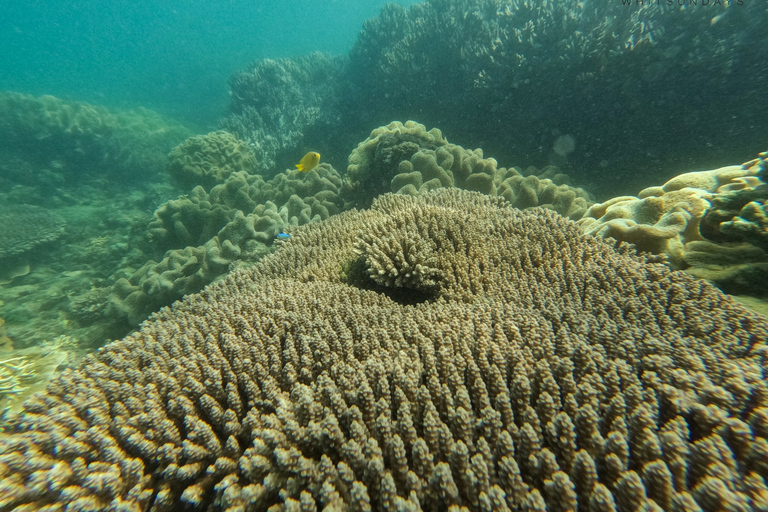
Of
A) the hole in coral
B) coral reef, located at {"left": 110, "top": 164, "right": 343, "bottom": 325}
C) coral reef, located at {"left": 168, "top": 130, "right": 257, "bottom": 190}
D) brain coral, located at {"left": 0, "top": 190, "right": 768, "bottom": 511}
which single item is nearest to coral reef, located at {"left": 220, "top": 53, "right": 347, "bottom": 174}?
coral reef, located at {"left": 168, "top": 130, "right": 257, "bottom": 190}

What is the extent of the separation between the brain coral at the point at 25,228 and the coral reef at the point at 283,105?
7.06m

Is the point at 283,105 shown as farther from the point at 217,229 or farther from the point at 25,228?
the point at 25,228

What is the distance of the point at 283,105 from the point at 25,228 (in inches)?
395

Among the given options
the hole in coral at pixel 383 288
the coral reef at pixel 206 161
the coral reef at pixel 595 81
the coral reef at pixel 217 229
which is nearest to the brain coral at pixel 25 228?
the coral reef at pixel 206 161

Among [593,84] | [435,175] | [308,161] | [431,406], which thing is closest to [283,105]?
[308,161]

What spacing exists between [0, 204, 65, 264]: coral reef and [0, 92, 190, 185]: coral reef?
10.6 feet

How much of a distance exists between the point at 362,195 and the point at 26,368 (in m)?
6.45

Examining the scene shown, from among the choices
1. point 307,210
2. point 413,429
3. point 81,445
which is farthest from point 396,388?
point 307,210

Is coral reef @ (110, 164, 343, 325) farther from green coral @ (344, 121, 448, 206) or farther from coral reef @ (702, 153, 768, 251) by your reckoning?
coral reef @ (702, 153, 768, 251)

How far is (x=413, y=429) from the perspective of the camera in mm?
1606

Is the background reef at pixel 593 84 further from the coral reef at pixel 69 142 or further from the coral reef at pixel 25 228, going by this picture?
the coral reef at pixel 69 142

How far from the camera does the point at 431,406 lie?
1.67m

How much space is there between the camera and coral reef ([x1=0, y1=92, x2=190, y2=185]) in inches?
568

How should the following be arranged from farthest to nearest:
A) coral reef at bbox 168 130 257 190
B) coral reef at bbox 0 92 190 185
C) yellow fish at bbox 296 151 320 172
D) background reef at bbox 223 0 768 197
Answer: coral reef at bbox 0 92 190 185 < coral reef at bbox 168 130 257 190 < yellow fish at bbox 296 151 320 172 < background reef at bbox 223 0 768 197
